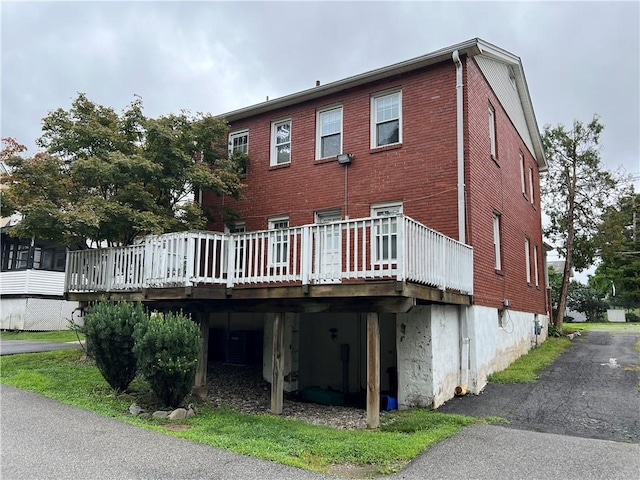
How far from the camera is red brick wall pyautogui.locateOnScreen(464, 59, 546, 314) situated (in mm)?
10656

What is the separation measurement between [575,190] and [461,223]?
602 inches

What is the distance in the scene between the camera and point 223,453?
18.5ft

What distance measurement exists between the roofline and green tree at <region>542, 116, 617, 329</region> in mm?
7661

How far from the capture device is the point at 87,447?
5715mm

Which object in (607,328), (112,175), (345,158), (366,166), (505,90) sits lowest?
(607,328)

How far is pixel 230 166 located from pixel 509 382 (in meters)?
8.93

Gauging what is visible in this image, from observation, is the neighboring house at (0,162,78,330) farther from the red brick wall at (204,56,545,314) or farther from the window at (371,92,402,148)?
the window at (371,92,402,148)

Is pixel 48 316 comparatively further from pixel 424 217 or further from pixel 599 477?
pixel 599 477

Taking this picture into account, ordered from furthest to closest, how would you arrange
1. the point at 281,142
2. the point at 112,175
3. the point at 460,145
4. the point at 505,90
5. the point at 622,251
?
the point at 622,251 → the point at 505,90 → the point at 281,142 → the point at 112,175 → the point at 460,145

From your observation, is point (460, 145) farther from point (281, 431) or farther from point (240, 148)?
point (281, 431)

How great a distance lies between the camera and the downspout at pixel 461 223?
32.7 ft

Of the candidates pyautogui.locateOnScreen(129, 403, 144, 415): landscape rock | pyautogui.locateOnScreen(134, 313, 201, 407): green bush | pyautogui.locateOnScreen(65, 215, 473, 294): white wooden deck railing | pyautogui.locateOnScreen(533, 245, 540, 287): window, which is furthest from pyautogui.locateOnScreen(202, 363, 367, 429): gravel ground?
pyautogui.locateOnScreen(533, 245, 540, 287): window

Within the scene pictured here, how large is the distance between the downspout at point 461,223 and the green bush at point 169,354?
557 cm

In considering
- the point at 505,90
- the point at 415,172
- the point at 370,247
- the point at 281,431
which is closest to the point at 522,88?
the point at 505,90
